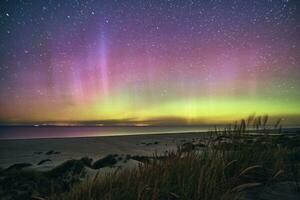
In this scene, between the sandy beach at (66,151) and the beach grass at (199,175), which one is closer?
the beach grass at (199,175)

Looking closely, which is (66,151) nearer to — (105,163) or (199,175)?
(105,163)

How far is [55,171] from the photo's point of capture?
9352 mm

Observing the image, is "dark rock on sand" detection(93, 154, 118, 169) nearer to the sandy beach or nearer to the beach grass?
the sandy beach

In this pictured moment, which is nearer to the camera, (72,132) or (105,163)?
(105,163)

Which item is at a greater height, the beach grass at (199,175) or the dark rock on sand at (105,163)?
the beach grass at (199,175)

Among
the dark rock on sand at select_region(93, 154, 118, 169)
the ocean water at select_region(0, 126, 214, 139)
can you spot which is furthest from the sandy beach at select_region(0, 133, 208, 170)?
the ocean water at select_region(0, 126, 214, 139)

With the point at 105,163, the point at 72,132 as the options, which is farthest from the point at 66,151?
the point at 72,132

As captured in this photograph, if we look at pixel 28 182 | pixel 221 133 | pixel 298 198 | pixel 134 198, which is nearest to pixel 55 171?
pixel 28 182

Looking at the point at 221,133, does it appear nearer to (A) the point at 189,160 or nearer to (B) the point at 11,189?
(A) the point at 189,160

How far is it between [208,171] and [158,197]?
0.76m

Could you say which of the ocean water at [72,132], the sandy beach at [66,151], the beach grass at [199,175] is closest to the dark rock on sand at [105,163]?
the sandy beach at [66,151]

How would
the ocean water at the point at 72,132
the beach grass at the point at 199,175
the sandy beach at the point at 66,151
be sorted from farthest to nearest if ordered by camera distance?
the ocean water at the point at 72,132 → the sandy beach at the point at 66,151 → the beach grass at the point at 199,175

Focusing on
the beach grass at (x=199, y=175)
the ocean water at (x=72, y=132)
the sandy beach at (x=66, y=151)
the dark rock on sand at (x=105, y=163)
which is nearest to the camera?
the beach grass at (x=199, y=175)

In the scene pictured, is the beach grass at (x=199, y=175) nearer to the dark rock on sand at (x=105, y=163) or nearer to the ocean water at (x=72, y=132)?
the dark rock on sand at (x=105, y=163)
